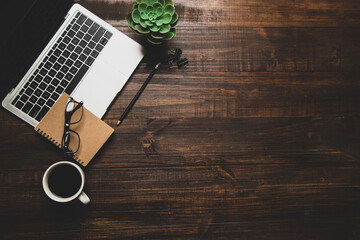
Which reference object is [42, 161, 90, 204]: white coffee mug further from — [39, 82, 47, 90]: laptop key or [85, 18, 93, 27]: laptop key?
[85, 18, 93, 27]: laptop key

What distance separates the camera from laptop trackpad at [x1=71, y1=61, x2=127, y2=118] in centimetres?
96

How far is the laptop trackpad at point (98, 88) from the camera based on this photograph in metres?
0.96

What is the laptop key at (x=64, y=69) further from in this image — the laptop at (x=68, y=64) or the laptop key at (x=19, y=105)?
the laptop key at (x=19, y=105)

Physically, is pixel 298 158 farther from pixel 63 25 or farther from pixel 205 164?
pixel 63 25

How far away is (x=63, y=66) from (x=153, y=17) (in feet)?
1.20

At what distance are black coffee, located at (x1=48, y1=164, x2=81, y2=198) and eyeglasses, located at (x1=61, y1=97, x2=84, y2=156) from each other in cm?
6

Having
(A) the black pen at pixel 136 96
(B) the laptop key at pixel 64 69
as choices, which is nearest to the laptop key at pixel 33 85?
(B) the laptop key at pixel 64 69

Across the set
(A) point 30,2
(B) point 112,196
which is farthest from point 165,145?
(A) point 30,2

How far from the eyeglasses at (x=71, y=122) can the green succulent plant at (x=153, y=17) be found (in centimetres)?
33

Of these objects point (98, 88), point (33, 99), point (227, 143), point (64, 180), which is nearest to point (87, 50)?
point (98, 88)

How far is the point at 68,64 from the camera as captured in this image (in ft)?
3.15

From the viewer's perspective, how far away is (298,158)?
1036 mm

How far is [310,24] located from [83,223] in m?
1.15

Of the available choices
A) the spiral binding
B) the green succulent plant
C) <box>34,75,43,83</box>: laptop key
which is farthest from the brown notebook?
the green succulent plant
